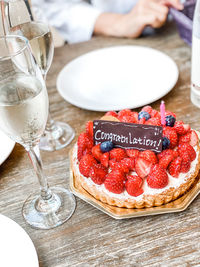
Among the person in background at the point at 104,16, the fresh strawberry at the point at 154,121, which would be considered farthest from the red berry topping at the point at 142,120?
the person in background at the point at 104,16

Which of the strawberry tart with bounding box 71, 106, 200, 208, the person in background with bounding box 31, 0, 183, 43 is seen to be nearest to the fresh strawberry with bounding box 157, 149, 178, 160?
the strawberry tart with bounding box 71, 106, 200, 208

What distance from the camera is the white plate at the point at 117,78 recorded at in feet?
4.06

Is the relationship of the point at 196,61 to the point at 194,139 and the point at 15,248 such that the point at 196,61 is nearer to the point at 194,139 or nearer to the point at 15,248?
the point at 194,139

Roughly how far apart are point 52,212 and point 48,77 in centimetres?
76

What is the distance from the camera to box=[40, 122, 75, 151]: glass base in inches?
44.6

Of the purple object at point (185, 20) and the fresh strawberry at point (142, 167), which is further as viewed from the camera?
the purple object at point (185, 20)

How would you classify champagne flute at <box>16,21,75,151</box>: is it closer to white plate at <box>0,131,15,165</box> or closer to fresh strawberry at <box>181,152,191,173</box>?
white plate at <box>0,131,15,165</box>

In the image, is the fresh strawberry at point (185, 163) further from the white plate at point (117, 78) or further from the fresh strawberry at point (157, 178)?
the white plate at point (117, 78)

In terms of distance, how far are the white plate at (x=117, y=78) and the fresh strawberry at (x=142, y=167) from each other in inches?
13.5

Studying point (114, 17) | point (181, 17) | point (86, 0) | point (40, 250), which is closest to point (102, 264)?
point (40, 250)

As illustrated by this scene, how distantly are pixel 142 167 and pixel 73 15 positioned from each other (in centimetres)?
152

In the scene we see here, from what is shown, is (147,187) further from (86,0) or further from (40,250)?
(86,0)

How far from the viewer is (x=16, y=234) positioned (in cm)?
77

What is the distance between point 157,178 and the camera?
79 centimetres
